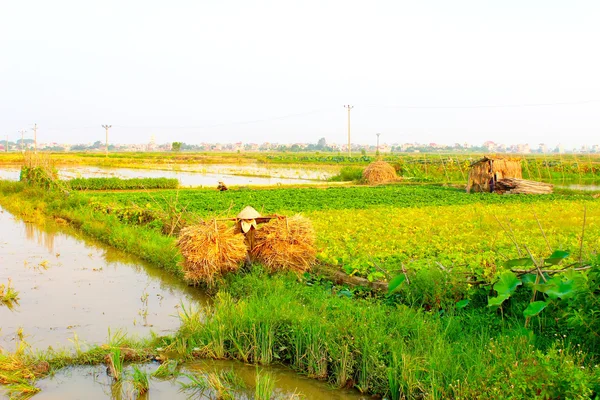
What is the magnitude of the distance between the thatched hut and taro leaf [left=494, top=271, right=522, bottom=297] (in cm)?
1777

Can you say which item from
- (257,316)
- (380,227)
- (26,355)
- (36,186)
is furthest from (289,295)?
(36,186)

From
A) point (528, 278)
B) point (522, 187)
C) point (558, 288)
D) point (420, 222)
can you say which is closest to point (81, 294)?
point (528, 278)

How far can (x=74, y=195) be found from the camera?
1902 cm

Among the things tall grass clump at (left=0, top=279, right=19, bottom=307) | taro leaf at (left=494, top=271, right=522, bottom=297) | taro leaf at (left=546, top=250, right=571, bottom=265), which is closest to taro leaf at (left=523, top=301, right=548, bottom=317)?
taro leaf at (left=494, top=271, right=522, bottom=297)

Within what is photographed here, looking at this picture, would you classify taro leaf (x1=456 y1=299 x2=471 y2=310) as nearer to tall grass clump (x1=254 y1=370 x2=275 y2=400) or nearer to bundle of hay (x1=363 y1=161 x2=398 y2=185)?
tall grass clump (x1=254 y1=370 x2=275 y2=400)

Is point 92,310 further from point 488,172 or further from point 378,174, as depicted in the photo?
point 378,174

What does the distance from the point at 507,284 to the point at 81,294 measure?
6.55 metres

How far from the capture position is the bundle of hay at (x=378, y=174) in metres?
30.0

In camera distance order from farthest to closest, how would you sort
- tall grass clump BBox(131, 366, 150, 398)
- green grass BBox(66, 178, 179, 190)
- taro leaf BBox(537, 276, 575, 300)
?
Answer: green grass BBox(66, 178, 179, 190)
tall grass clump BBox(131, 366, 150, 398)
taro leaf BBox(537, 276, 575, 300)

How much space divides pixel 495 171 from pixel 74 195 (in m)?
16.0

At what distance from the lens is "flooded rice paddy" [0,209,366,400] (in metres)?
5.63

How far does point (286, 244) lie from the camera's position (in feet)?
27.8

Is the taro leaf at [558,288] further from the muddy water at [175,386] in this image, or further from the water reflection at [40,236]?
the water reflection at [40,236]

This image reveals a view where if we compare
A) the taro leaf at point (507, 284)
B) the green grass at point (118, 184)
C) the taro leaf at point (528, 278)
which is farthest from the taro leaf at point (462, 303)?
the green grass at point (118, 184)
